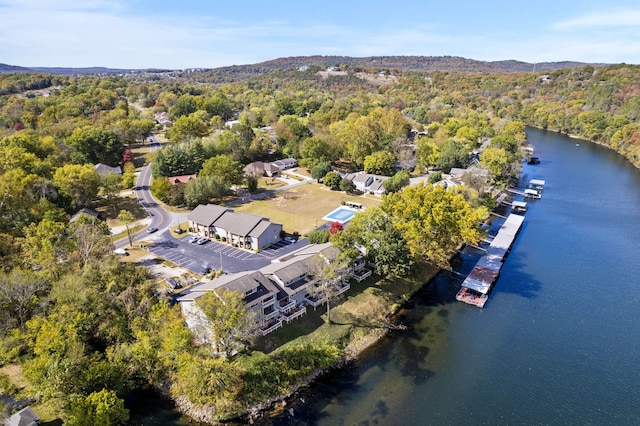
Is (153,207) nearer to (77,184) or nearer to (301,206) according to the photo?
(77,184)

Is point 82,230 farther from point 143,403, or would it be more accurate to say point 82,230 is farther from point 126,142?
point 126,142

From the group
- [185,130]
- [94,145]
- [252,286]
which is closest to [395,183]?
[252,286]

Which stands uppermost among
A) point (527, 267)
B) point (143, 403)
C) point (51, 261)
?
point (51, 261)

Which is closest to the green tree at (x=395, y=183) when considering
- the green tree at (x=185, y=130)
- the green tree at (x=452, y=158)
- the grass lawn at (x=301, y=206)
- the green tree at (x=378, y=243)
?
the grass lawn at (x=301, y=206)

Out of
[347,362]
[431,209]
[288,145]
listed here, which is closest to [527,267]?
[431,209]

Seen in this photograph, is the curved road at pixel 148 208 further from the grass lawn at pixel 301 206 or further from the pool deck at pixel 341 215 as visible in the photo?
the pool deck at pixel 341 215

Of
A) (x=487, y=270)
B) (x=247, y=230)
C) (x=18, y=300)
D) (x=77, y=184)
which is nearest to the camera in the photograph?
(x=18, y=300)
